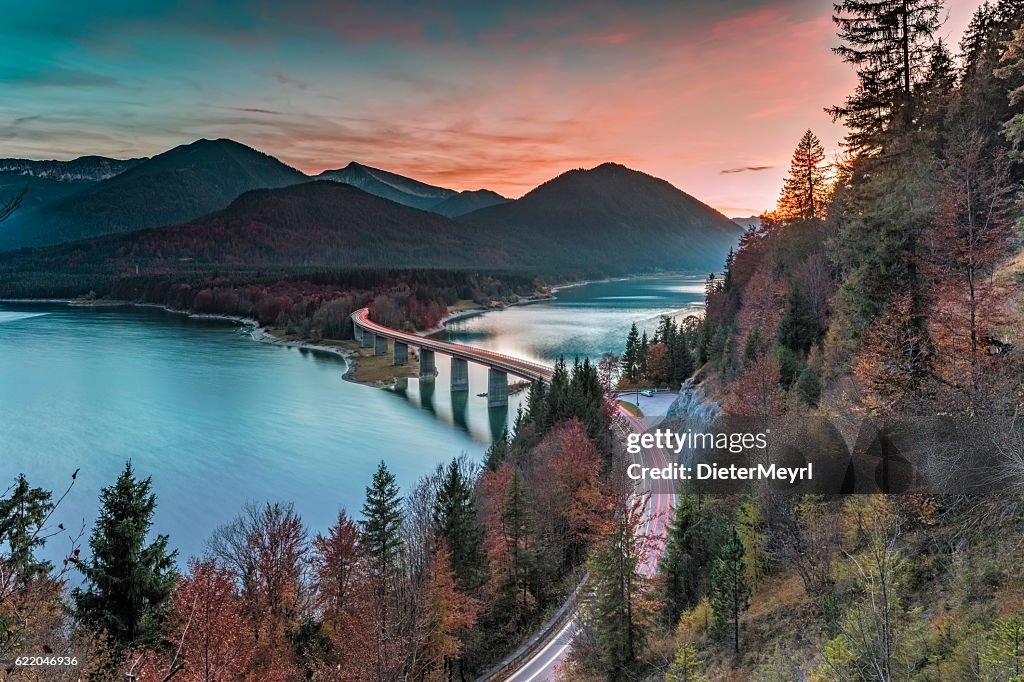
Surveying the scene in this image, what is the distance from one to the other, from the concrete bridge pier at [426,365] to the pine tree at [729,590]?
202 ft

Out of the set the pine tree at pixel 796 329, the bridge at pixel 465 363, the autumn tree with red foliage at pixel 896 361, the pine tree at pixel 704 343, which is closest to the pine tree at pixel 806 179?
the pine tree at pixel 704 343

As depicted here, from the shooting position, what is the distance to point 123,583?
54.6ft

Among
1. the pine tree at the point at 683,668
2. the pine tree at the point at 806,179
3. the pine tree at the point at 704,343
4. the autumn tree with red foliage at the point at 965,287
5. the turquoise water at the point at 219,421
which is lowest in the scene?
the turquoise water at the point at 219,421

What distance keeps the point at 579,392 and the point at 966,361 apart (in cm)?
2671

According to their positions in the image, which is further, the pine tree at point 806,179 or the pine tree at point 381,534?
the pine tree at point 806,179

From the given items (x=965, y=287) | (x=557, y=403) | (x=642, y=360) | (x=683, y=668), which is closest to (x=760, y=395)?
(x=965, y=287)

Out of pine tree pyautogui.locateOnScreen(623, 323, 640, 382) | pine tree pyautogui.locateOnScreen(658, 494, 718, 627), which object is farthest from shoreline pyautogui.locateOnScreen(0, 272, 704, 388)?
pine tree pyautogui.locateOnScreen(658, 494, 718, 627)

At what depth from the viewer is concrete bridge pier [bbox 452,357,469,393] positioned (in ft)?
232

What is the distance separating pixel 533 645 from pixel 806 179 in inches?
1592

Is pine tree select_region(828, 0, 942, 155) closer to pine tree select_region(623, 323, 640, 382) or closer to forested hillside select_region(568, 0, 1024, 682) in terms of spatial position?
forested hillside select_region(568, 0, 1024, 682)

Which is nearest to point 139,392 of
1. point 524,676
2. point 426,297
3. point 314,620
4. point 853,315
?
point 314,620

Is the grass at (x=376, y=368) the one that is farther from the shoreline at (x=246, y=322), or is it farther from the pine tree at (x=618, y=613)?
the pine tree at (x=618, y=613)

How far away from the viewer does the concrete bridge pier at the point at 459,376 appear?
70625mm

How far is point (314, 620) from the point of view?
2086 centimetres
